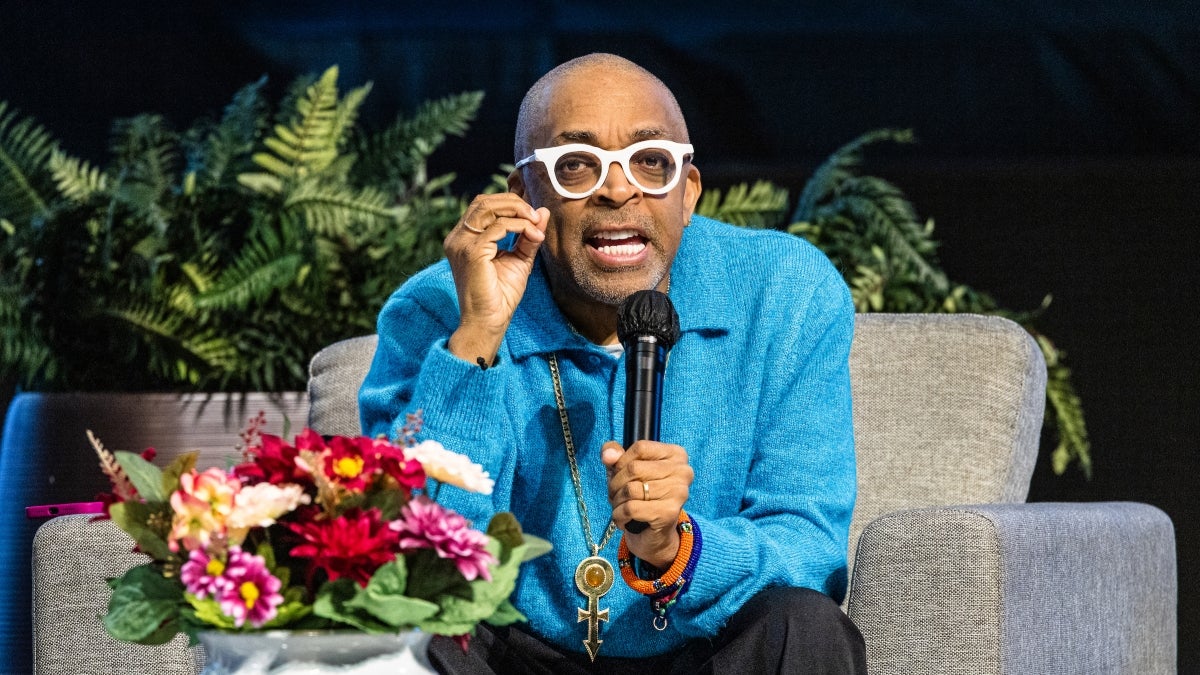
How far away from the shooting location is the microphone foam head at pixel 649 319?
192 cm

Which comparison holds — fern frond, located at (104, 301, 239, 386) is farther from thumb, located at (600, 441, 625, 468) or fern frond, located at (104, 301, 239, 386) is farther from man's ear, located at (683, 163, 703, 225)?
thumb, located at (600, 441, 625, 468)

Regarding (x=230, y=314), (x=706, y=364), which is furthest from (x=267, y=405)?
(x=706, y=364)

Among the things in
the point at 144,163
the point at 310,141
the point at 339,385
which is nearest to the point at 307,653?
the point at 339,385

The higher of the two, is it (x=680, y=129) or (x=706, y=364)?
(x=680, y=129)

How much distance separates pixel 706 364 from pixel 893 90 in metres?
1.90

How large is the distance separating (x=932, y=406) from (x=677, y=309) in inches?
21.5

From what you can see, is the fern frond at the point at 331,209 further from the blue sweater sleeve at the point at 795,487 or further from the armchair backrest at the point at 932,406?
the blue sweater sleeve at the point at 795,487

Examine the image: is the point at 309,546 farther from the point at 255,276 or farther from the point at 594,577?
the point at 255,276

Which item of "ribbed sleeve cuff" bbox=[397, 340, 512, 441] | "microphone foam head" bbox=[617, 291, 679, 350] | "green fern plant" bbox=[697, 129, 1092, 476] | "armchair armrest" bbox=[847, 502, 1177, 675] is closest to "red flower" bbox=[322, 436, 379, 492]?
"microphone foam head" bbox=[617, 291, 679, 350]

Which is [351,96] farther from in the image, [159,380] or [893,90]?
[893,90]

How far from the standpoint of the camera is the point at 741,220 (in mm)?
3580

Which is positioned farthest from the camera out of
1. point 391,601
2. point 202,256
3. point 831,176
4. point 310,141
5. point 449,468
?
point 831,176

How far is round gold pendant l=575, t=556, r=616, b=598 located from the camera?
2.18 m

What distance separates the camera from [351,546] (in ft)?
4.21
